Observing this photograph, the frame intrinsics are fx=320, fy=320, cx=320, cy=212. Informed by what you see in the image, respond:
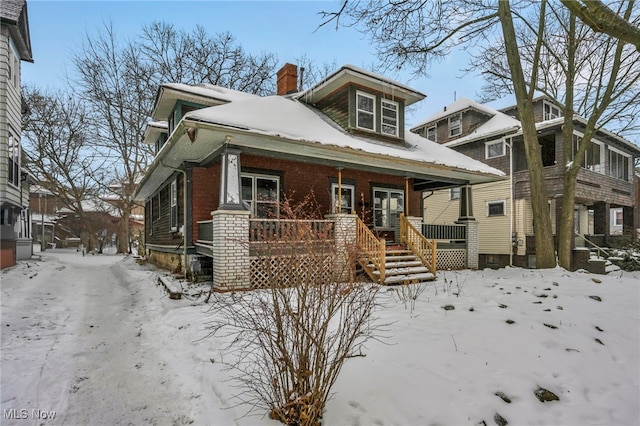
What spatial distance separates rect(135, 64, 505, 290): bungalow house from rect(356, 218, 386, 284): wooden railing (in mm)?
33

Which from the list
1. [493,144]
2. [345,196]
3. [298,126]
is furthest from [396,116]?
[493,144]

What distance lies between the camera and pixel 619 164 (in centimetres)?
2008

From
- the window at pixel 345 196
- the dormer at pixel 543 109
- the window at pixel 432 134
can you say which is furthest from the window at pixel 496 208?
the window at pixel 345 196

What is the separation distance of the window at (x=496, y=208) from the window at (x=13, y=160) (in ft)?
70.2

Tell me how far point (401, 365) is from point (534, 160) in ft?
26.4

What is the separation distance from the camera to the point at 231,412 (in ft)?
9.09

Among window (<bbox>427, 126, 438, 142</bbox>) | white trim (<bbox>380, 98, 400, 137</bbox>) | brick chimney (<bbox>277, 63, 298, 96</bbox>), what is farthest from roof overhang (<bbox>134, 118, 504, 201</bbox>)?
window (<bbox>427, 126, 438, 142</bbox>)

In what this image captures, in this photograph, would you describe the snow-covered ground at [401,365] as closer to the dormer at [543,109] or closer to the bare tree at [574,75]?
the bare tree at [574,75]

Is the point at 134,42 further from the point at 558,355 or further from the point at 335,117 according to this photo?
the point at 558,355

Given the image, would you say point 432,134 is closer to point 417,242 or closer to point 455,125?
point 455,125

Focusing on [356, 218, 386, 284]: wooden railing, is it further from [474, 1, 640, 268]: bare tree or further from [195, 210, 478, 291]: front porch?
[474, 1, 640, 268]: bare tree

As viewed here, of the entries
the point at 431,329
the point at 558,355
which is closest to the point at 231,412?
the point at 431,329

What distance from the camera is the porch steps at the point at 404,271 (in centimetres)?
776

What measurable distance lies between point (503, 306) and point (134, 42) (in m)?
23.1
